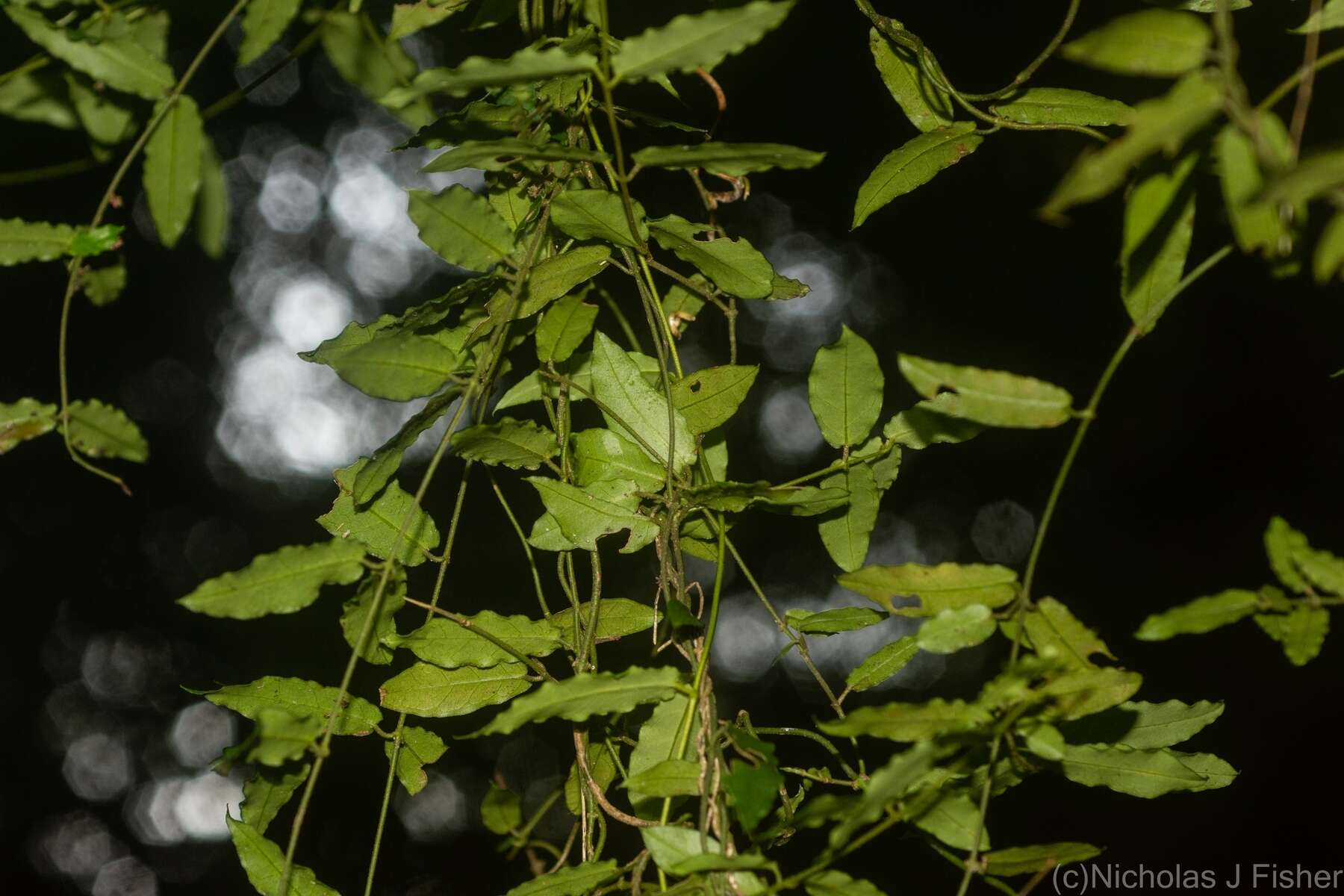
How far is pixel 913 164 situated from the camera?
807 millimetres

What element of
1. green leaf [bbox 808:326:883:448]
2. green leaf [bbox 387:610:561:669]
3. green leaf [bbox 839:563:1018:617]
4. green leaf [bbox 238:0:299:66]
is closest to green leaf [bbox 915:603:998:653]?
green leaf [bbox 839:563:1018:617]

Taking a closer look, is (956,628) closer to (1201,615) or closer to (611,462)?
(1201,615)

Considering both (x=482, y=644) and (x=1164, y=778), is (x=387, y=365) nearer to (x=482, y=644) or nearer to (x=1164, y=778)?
(x=482, y=644)

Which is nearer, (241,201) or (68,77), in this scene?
(68,77)

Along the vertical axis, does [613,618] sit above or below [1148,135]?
below

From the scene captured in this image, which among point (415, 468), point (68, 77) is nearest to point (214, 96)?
point (415, 468)

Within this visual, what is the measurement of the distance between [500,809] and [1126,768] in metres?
0.57

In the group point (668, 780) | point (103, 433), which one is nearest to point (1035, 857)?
point (668, 780)

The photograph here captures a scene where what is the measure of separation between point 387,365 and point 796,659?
11.4 ft

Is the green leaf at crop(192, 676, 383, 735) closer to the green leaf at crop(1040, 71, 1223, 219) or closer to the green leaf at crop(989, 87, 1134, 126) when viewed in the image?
the green leaf at crop(1040, 71, 1223, 219)

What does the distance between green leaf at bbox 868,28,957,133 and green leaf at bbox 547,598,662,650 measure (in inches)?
20.7

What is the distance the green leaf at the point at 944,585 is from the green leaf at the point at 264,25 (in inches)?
21.1

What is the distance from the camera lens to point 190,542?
4.14 meters

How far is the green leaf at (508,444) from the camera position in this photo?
2.41 ft
